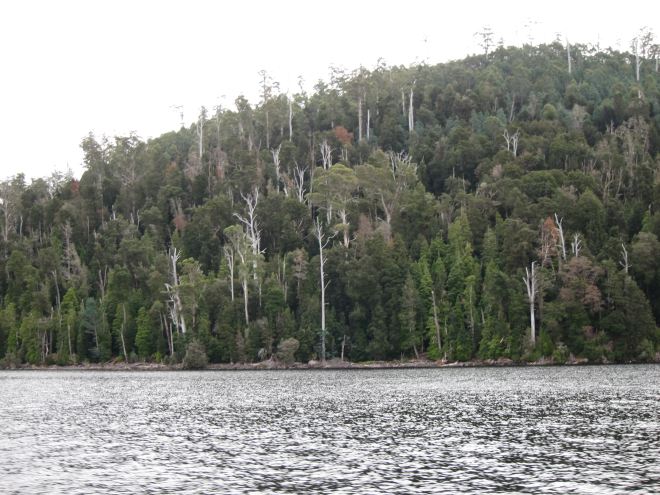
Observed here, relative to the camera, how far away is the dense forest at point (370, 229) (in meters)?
95.1

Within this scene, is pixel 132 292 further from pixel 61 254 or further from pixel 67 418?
pixel 67 418

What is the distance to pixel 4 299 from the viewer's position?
134750mm

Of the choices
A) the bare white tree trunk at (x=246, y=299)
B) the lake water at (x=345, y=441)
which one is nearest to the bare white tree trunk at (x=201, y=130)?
the bare white tree trunk at (x=246, y=299)

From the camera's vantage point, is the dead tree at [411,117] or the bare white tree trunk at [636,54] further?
the bare white tree trunk at [636,54]

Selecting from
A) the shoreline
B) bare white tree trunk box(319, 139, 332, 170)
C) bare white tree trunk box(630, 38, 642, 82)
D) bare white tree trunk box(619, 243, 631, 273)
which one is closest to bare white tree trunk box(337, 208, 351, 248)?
bare white tree trunk box(319, 139, 332, 170)

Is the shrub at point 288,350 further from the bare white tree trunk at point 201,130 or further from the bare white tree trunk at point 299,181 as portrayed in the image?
the bare white tree trunk at point 201,130

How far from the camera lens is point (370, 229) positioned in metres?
118

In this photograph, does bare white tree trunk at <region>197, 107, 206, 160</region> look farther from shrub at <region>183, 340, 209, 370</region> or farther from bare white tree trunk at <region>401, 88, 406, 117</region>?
shrub at <region>183, 340, 209, 370</region>

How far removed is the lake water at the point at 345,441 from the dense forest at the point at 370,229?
139 feet

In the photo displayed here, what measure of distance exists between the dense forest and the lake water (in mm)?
42234

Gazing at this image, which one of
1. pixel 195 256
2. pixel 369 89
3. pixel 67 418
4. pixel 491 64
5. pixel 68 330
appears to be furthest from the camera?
pixel 491 64

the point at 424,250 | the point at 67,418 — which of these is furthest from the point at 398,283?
the point at 67,418

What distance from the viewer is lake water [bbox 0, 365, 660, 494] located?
21.6 metres

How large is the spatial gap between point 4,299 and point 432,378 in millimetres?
98421
